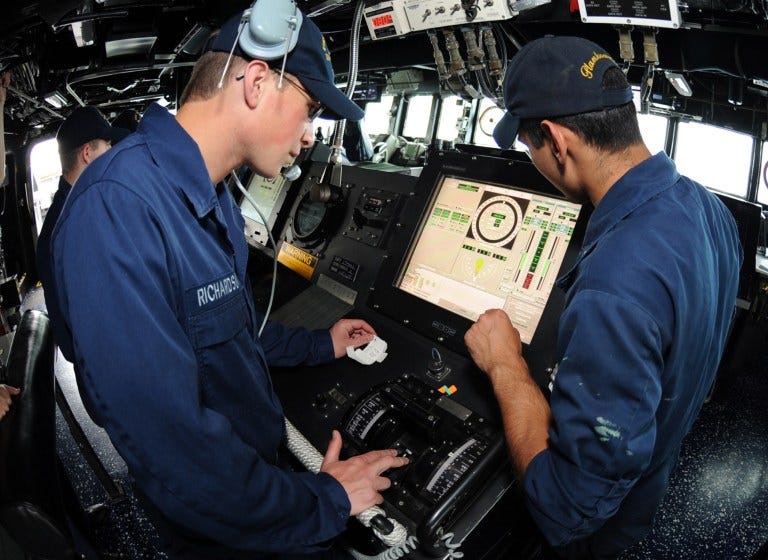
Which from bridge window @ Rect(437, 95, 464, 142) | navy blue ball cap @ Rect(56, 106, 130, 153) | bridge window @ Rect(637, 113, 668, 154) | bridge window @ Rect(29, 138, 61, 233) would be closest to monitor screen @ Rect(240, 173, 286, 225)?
Answer: navy blue ball cap @ Rect(56, 106, 130, 153)

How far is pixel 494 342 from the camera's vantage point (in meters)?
1.39

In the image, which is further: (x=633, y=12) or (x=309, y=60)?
(x=633, y=12)

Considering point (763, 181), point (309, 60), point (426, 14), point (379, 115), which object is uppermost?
point (426, 14)

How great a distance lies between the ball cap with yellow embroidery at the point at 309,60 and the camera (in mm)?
1072

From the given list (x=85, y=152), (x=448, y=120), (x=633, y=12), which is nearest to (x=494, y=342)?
(x=633, y=12)

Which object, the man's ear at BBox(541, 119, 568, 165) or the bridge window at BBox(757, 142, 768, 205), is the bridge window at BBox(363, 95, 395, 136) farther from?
the man's ear at BBox(541, 119, 568, 165)

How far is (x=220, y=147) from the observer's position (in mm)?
1113

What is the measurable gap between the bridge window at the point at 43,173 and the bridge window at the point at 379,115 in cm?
548

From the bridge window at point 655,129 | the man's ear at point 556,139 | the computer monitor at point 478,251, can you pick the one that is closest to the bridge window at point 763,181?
the bridge window at point 655,129

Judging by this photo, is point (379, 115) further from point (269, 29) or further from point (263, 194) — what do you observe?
point (269, 29)

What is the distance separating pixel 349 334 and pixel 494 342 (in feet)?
2.01

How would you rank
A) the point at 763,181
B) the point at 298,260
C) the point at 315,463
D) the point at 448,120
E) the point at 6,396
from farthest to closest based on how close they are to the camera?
the point at 448,120, the point at 763,181, the point at 298,260, the point at 6,396, the point at 315,463

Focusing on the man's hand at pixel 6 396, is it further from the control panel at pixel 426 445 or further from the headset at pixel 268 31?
the headset at pixel 268 31

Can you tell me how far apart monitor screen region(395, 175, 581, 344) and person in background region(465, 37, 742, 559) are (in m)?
0.23
